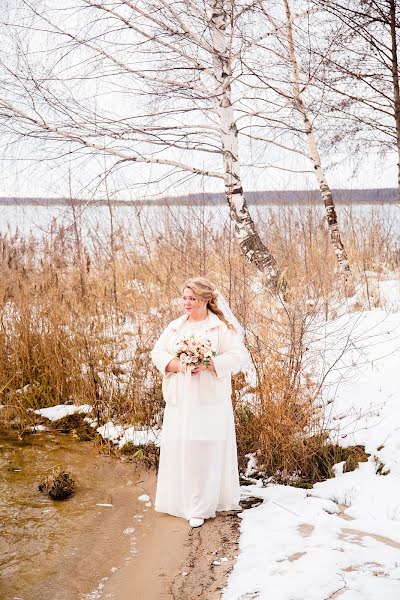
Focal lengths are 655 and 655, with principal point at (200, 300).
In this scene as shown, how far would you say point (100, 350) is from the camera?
686cm

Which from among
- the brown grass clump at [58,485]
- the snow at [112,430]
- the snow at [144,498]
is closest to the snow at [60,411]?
the snow at [112,430]

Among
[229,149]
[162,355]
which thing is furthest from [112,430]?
[229,149]

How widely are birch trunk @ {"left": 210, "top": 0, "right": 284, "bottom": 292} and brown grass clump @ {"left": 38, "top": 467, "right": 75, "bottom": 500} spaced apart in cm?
325

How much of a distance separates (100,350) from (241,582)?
11.8 feet

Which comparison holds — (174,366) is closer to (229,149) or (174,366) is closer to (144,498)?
(144,498)

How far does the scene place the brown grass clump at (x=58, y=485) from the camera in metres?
5.06

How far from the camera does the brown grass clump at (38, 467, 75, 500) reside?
5.06 m

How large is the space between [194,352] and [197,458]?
76 centimetres

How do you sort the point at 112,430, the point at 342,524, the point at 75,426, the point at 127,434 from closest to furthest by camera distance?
the point at 342,524, the point at 127,434, the point at 112,430, the point at 75,426

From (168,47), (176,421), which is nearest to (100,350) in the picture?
(176,421)

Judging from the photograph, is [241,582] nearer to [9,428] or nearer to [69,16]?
[9,428]

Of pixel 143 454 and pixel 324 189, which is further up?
pixel 324 189

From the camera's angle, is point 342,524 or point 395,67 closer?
point 342,524

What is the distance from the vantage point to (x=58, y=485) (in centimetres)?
507
